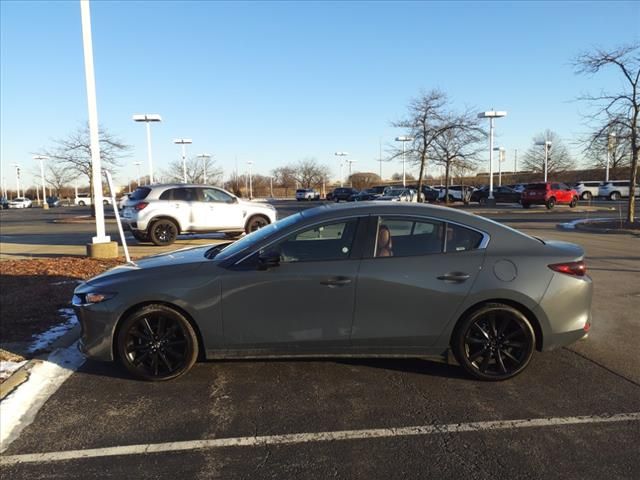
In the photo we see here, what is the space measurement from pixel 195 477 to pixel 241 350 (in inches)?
53.8

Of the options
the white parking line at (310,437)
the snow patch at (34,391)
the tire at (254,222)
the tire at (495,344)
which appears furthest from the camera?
the tire at (254,222)

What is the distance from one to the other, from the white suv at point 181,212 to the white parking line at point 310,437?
10547 millimetres

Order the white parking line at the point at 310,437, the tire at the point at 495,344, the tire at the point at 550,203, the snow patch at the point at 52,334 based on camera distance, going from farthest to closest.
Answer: the tire at the point at 550,203
the snow patch at the point at 52,334
the tire at the point at 495,344
the white parking line at the point at 310,437

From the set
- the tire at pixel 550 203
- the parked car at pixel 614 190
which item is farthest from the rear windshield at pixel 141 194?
the parked car at pixel 614 190

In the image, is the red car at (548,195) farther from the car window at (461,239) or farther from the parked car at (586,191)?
the car window at (461,239)

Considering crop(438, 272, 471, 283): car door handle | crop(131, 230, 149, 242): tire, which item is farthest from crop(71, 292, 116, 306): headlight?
crop(131, 230, 149, 242): tire

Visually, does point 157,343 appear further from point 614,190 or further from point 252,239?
point 614,190

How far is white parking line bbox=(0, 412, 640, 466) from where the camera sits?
10.6 ft

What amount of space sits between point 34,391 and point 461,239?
12.5 ft

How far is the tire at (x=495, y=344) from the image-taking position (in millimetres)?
4270

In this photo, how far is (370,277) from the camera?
4.18 m

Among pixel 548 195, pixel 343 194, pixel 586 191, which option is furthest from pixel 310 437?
pixel 343 194

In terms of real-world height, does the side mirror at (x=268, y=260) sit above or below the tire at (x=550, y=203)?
above

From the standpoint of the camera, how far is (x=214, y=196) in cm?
1445
